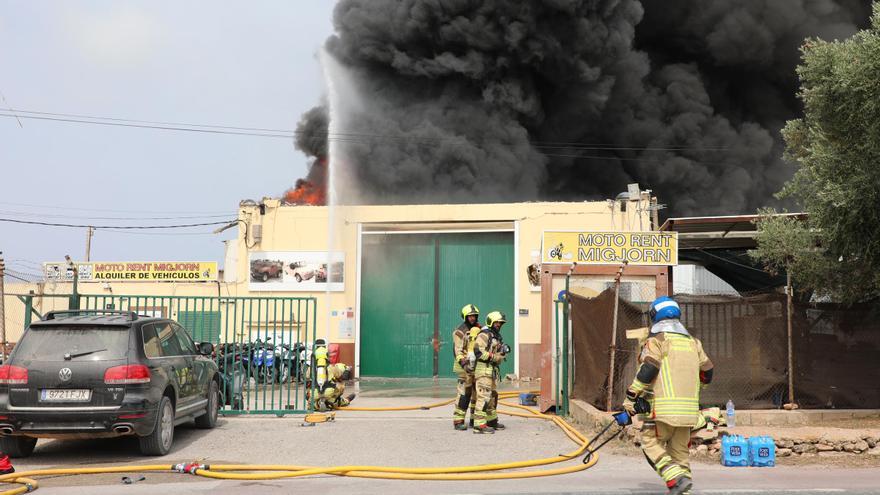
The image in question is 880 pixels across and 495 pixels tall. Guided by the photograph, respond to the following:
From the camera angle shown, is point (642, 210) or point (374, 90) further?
point (374, 90)

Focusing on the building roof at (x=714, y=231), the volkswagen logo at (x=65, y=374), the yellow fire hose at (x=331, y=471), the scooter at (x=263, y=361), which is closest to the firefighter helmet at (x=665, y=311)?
the yellow fire hose at (x=331, y=471)

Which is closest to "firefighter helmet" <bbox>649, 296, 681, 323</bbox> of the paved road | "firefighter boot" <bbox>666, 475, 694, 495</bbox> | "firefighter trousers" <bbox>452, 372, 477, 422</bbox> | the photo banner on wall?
"firefighter boot" <bbox>666, 475, 694, 495</bbox>

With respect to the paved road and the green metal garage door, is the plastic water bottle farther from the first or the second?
the green metal garage door

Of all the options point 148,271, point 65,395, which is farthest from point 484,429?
point 148,271

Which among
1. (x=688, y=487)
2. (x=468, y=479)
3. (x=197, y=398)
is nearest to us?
(x=688, y=487)

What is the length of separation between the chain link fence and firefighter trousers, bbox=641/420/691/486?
180 inches

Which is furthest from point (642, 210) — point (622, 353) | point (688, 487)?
point (688, 487)

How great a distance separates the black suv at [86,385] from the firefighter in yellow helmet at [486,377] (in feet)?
12.2

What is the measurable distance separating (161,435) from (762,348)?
7805 millimetres

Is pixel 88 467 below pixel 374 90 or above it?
below

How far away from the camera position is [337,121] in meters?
30.0

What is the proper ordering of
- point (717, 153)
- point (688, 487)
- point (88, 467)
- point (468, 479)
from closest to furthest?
point (688, 487) → point (468, 479) → point (88, 467) → point (717, 153)

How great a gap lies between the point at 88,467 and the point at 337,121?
23.4m

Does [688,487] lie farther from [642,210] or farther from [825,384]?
[642,210]
